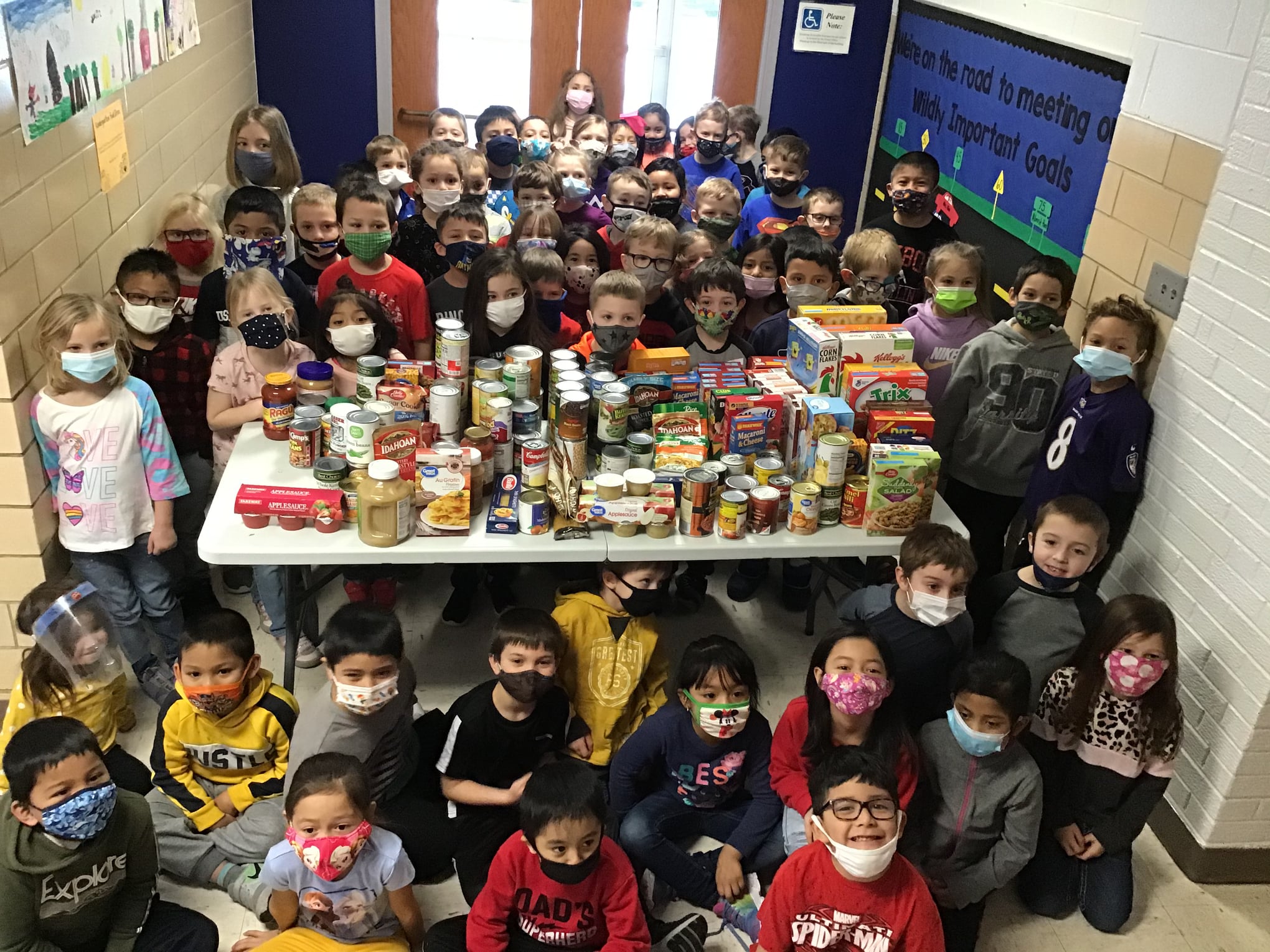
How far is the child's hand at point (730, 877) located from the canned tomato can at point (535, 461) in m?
1.23

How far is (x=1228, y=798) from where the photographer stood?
3279mm

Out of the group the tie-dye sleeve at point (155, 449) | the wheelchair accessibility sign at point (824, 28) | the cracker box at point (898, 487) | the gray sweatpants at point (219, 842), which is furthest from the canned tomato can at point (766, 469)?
the wheelchair accessibility sign at point (824, 28)

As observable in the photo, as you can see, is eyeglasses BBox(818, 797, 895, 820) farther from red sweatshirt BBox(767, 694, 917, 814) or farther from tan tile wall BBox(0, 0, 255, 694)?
tan tile wall BBox(0, 0, 255, 694)

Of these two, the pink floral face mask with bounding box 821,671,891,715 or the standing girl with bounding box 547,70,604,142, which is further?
the standing girl with bounding box 547,70,604,142

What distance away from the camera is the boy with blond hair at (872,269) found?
4.72 m

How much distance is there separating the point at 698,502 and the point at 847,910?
4.06 ft

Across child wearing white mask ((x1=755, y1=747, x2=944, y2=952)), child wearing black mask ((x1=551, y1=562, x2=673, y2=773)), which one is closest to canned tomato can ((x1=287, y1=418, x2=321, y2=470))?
child wearing black mask ((x1=551, y1=562, x2=673, y2=773))

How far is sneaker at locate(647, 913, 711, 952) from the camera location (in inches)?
118

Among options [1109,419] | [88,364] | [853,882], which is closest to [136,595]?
[88,364]

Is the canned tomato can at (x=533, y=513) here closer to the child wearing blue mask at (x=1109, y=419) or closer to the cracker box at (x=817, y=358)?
the cracker box at (x=817, y=358)

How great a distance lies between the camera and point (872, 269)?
472cm

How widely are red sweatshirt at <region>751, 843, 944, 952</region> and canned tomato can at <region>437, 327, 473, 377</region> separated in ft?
5.97

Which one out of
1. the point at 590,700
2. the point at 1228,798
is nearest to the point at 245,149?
the point at 590,700

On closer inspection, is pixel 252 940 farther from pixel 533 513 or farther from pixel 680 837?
pixel 533 513
